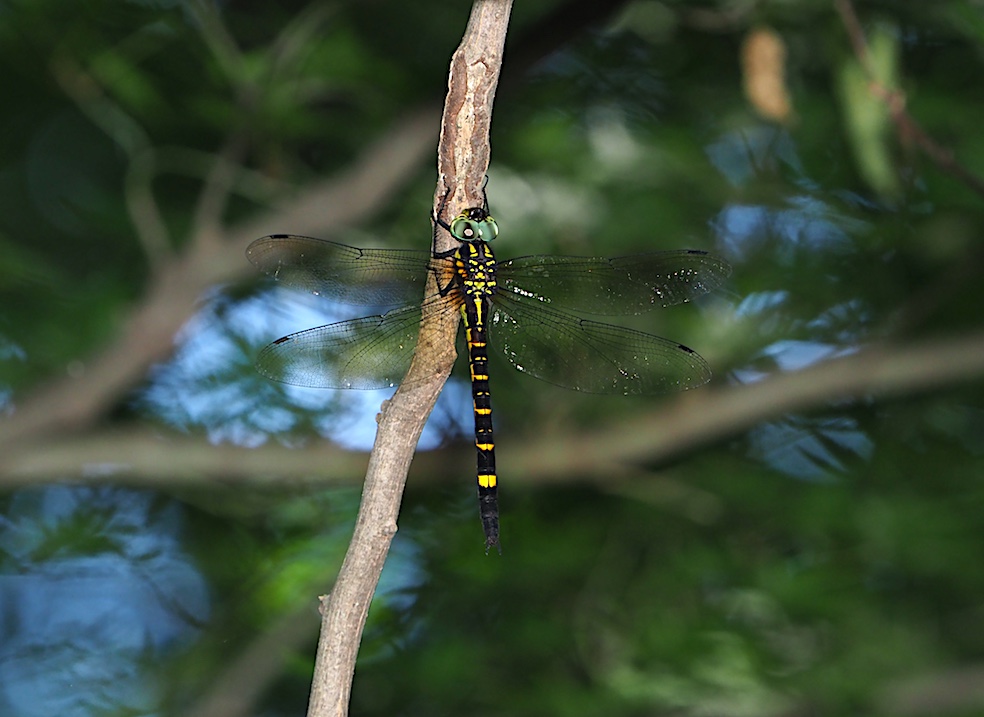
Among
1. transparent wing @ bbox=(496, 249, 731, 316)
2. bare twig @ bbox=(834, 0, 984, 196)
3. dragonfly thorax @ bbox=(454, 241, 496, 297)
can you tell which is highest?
bare twig @ bbox=(834, 0, 984, 196)

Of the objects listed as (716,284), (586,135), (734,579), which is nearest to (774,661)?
(734,579)

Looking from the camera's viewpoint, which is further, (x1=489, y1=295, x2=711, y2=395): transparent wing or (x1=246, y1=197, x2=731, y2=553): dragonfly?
(x1=489, y1=295, x2=711, y2=395): transparent wing

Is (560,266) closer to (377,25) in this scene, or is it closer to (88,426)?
(377,25)

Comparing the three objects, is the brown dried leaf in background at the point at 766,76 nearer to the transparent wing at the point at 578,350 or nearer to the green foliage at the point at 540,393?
the green foliage at the point at 540,393

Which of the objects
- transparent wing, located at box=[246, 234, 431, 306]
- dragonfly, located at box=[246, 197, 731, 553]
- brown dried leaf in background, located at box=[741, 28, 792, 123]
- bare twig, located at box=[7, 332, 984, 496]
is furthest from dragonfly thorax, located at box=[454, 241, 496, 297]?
bare twig, located at box=[7, 332, 984, 496]

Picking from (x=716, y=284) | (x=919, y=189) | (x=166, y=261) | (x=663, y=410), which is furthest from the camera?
(x=663, y=410)

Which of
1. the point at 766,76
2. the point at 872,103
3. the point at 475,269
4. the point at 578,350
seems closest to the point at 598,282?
the point at 578,350

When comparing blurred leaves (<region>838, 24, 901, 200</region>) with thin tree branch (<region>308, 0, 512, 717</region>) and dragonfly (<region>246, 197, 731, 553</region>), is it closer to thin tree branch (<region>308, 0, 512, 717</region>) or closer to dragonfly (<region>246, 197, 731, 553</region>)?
dragonfly (<region>246, 197, 731, 553</region>)

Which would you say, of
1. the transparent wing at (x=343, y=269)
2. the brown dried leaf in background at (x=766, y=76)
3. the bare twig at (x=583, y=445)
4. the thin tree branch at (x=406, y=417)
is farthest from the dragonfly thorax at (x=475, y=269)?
the bare twig at (x=583, y=445)
